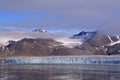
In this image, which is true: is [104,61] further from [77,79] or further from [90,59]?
[77,79]

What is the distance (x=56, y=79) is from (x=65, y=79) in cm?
176

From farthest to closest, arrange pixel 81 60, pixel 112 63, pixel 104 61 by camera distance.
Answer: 1. pixel 81 60
2. pixel 104 61
3. pixel 112 63

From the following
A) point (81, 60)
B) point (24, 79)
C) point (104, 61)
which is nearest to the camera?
point (24, 79)

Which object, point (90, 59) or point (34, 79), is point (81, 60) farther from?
point (34, 79)

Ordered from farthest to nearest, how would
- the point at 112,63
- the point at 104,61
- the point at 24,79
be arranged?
the point at 104,61
the point at 112,63
the point at 24,79

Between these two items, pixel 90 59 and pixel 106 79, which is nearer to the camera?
pixel 106 79

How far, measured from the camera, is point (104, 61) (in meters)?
182

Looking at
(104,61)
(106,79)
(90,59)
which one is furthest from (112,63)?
(106,79)

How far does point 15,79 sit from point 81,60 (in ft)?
420

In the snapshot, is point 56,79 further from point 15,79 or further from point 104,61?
point 104,61

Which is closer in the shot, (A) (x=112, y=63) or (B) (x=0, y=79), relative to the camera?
(B) (x=0, y=79)

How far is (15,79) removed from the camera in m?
70.3

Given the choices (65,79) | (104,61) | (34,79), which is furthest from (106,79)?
(104,61)

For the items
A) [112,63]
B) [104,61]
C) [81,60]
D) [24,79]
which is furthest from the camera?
[81,60]
